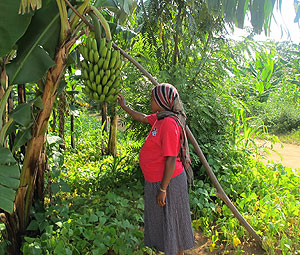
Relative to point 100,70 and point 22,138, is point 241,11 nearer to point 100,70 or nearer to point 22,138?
point 100,70

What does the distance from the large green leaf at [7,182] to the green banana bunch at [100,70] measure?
2.43 ft

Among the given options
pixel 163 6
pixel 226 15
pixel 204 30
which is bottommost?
pixel 226 15

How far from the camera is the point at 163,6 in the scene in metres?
3.51

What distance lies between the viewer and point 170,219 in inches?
79.2

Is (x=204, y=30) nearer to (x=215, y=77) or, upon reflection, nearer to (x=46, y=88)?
(x=215, y=77)

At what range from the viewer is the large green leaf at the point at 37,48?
171 cm

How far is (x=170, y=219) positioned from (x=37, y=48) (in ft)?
4.97

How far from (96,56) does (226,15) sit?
842mm

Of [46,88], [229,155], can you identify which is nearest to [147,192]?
[46,88]

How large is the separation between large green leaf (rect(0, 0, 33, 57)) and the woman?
95cm

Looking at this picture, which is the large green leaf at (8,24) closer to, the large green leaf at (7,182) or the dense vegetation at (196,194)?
the large green leaf at (7,182)

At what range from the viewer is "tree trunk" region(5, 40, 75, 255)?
6.45 ft

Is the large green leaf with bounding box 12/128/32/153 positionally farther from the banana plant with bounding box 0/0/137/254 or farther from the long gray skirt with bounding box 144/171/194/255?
the long gray skirt with bounding box 144/171/194/255

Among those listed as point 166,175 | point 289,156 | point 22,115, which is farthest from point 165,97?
point 289,156
